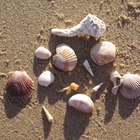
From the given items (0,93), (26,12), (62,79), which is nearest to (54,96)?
(62,79)

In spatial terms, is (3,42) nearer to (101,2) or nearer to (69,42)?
(69,42)

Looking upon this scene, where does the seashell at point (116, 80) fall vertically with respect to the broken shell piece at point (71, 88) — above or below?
above

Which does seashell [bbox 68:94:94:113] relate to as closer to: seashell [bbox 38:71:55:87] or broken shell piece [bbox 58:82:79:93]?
broken shell piece [bbox 58:82:79:93]

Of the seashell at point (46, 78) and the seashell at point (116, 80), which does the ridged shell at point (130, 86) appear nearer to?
the seashell at point (116, 80)

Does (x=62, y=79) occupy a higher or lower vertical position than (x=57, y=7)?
lower

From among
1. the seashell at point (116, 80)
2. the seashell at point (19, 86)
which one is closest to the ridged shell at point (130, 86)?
the seashell at point (116, 80)
